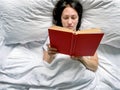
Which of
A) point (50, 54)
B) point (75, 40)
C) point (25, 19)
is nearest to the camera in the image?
point (75, 40)

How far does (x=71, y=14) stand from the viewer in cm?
131

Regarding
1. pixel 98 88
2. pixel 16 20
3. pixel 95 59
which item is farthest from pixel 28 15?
pixel 98 88

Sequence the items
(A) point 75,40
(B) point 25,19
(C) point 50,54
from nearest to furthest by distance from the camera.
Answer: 1. (A) point 75,40
2. (C) point 50,54
3. (B) point 25,19

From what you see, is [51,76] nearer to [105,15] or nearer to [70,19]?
[70,19]

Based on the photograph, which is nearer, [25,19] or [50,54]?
[50,54]

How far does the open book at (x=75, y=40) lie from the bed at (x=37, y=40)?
0.14 meters

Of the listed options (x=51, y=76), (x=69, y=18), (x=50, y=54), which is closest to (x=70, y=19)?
(x=69, y=18)

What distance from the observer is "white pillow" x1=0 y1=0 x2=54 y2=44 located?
141cm

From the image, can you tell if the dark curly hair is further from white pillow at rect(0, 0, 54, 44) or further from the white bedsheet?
the white bedsheet

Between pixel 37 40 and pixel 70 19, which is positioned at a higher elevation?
pixel 70 19

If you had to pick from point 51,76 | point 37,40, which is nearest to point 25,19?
point 37,40

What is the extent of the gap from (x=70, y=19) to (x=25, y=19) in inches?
11.3

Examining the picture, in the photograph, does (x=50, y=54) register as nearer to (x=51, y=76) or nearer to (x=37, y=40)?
(x=51, y=76)

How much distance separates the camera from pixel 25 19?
1418 mm
